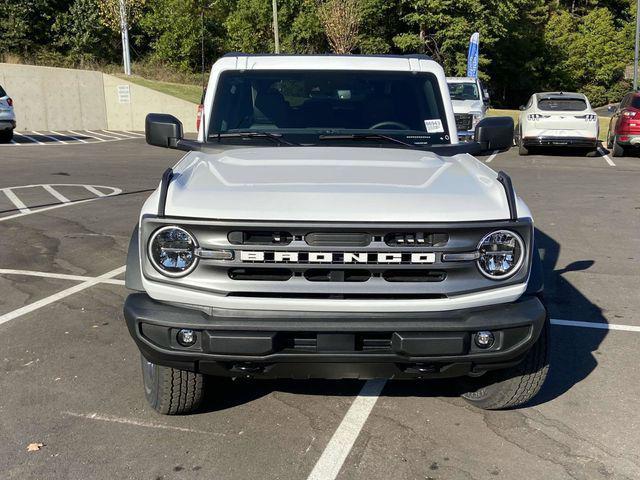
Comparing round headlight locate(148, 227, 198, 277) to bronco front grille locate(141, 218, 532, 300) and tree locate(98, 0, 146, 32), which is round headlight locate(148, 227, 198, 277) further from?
tree locate(98, 0, 146, 32)

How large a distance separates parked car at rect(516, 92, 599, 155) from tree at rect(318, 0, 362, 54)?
2272 centimetres

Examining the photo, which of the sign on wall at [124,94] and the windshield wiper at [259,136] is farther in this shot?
the sign on wall at [124,94]

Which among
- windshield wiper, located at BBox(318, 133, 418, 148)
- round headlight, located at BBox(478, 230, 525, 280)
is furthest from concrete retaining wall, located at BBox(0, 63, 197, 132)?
round headlight, located at BBox(478, 230, 525, 280)

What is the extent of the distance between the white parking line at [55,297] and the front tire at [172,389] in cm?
218

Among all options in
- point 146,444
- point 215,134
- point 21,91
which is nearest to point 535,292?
point 146,444

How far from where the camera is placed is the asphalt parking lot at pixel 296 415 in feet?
10.5

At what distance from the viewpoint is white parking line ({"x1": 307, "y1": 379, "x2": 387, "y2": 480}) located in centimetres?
316

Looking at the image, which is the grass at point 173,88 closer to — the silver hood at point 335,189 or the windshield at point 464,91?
the windshield at point 464,91

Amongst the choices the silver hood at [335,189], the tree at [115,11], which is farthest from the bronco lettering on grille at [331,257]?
the tree at [115,11]

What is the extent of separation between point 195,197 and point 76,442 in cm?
138

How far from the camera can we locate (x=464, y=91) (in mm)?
19578

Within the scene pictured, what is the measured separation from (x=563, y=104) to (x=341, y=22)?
910 inches

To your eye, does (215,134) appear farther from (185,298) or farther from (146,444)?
(146,444)

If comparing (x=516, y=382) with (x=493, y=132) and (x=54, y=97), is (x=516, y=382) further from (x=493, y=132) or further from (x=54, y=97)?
(x=54, y=97)
